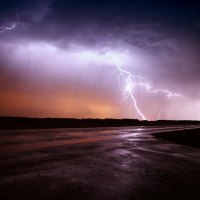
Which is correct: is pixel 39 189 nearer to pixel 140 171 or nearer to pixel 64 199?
pixel 64 199

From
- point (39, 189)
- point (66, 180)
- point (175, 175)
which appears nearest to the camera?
point (39, 189)

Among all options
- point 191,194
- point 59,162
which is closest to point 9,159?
point 59,162

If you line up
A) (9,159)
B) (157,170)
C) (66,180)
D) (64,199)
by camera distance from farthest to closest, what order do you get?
(9,159) → (157,170) → (66,180) → (64,199)

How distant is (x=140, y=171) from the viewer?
24.3 ft

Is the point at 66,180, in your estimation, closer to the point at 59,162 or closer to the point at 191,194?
the point at 59,162

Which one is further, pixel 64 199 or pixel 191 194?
pixel 191 194

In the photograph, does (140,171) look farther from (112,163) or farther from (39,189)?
(39,189)

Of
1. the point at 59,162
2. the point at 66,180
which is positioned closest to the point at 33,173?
the point at 66,180

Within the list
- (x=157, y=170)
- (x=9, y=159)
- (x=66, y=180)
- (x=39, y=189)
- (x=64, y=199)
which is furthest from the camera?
(x=9, y=159)

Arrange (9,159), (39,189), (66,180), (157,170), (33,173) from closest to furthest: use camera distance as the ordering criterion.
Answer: (39,189), (66,180), (33,173), (157,170), (9,159)

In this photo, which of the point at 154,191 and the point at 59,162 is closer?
the point at 154,191

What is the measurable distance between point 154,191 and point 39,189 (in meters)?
2.42

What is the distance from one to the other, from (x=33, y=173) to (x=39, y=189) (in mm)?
1398

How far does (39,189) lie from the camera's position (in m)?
5.18
